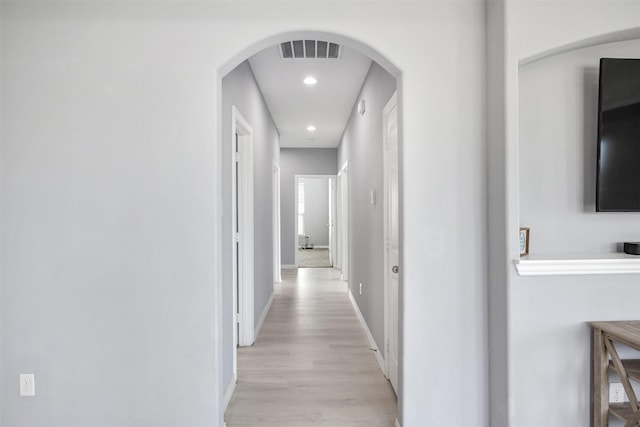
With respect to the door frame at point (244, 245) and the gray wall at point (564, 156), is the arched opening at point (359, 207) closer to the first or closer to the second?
the door frame at point (244, 245)

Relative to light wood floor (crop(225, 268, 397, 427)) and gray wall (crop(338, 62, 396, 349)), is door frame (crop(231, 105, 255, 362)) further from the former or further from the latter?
gray wall (crop(338, 62, 396, 349))

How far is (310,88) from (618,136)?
9.51ft

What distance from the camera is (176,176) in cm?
178

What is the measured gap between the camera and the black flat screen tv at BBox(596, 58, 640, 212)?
1.73 m

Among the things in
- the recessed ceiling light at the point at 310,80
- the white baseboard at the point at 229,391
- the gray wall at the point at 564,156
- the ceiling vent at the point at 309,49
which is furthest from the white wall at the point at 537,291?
the recessed ceiling light at the point at 310,80

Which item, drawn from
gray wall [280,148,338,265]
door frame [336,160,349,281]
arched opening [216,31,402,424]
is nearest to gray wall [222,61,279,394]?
arched opening [216,31,402,424]

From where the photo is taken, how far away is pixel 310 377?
103 inches

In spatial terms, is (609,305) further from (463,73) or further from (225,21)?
(225,21)

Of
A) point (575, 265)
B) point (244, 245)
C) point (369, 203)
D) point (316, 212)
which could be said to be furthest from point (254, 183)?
point (316, 212)

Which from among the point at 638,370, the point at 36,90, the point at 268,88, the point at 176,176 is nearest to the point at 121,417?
the point at 176,176

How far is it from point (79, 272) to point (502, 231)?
214 cm

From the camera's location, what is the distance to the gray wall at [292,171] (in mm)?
7559

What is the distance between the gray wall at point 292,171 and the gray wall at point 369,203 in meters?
3.21

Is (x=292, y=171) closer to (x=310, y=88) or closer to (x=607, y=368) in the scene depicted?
(x=310, y=88)
